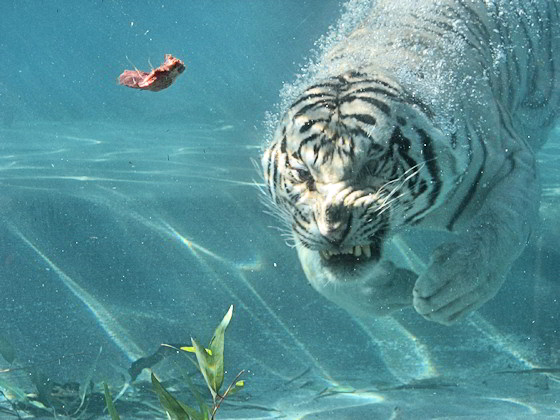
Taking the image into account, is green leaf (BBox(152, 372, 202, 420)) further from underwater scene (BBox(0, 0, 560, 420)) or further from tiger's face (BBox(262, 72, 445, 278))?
tiger's face (BBox(262, 72, 445, 278))

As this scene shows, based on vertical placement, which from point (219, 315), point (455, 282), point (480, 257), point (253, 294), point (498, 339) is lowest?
point (455, 282)

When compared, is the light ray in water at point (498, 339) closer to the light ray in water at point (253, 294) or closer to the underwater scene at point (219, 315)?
the underwater scene at point (219, 315)

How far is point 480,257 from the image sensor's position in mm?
2594

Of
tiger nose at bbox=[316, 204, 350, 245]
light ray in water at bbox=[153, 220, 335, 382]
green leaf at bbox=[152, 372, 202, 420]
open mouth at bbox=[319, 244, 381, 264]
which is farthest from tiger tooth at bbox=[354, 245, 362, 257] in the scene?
light ray in water at bbox=[153, 220, 335, 382]

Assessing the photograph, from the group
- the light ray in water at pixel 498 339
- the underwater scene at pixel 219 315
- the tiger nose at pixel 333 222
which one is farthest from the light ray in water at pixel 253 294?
the tiger nose at pixel 333 222

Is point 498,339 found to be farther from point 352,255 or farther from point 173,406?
point 173,406

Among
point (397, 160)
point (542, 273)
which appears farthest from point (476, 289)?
point (542, 273)

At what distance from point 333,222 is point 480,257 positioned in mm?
846

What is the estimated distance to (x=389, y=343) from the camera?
419 cm

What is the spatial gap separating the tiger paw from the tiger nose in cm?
61

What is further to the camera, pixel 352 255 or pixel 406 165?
pixel 406 165

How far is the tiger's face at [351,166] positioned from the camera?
7.09 ft

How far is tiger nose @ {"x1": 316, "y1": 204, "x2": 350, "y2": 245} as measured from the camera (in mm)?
2076

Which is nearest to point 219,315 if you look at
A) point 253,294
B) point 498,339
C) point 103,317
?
point 253,294
